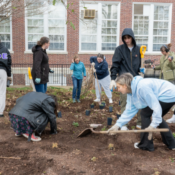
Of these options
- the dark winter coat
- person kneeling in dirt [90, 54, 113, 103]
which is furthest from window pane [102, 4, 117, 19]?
the dark winter coat

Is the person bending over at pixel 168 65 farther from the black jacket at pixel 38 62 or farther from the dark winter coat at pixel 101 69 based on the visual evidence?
the black jacket at pixel 38 62

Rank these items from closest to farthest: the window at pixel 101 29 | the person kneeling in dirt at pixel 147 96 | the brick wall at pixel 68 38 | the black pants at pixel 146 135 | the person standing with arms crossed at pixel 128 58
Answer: the person kneeling in dirt at pixel 147 96 < the black pants at pixel 146 135 < the person standing with arms crossed at pixel 128 58 < the brick wall at pixel 68 38 < the window at pixel 101 29

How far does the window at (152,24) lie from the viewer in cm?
1277

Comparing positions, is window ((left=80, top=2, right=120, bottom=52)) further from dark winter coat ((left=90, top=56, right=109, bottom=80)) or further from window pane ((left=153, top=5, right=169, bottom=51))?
dark winter coat ((left=90, top=56, right=109, bottom=80))

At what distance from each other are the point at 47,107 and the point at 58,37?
9.50 m

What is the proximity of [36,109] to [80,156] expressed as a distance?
108cm

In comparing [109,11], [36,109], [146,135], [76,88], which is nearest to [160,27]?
[109,11]

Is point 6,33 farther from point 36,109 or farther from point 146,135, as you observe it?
point 146,135

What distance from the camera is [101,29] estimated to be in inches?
503

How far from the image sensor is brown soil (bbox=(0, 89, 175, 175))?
115 inches

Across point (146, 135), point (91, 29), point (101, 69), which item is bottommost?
point (146, 135)

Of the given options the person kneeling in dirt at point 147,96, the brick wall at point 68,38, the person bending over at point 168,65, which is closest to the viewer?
the person kneeling in dirt at point 147,96

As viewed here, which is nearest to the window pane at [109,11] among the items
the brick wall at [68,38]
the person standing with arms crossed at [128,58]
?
→ the brick wall at [68,38]

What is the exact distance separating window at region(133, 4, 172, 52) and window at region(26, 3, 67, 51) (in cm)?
416
